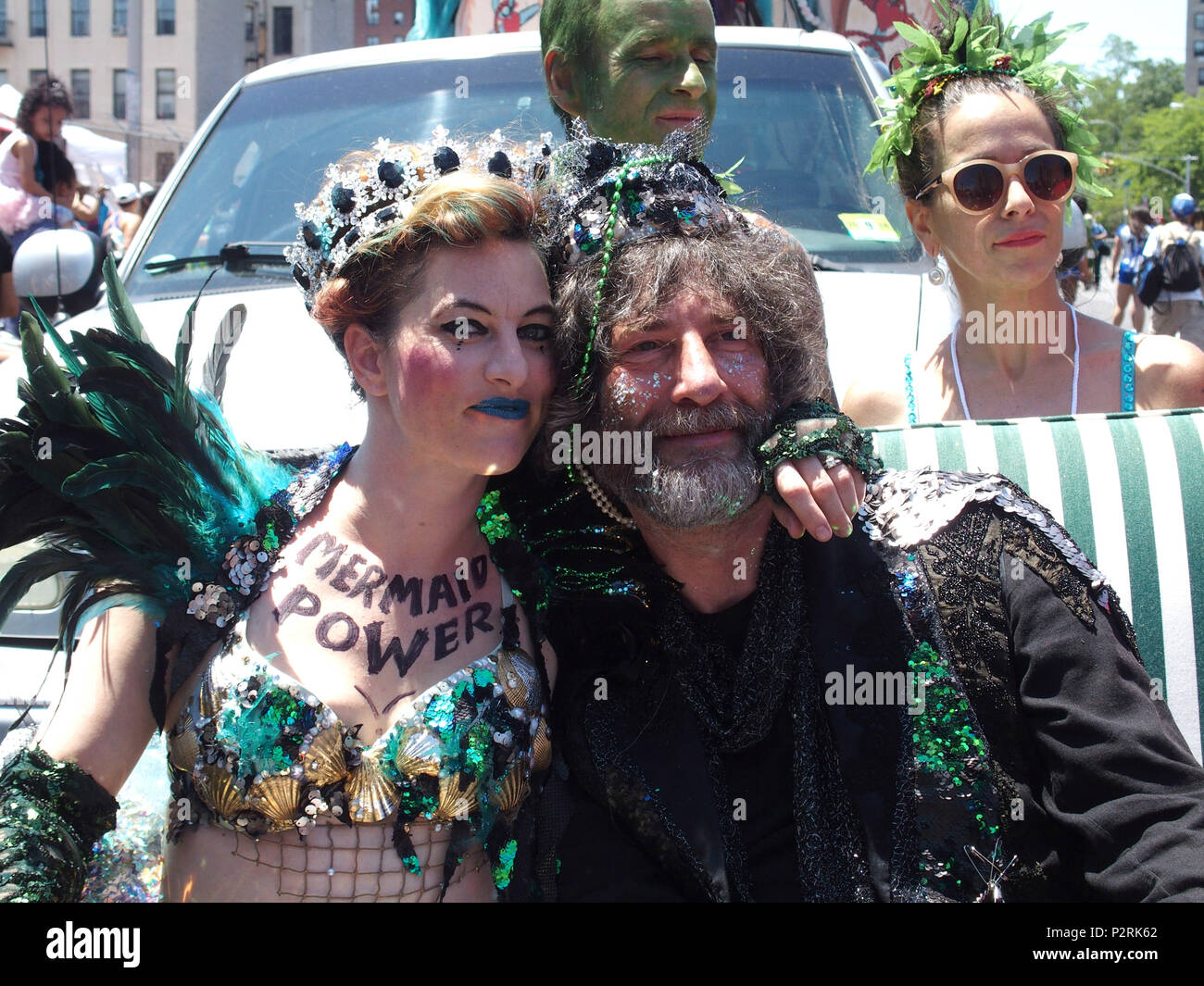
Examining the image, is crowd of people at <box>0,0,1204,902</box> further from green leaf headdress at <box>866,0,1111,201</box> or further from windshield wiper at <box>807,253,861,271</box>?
windshield wiper at <box>807,253,861,271</box>

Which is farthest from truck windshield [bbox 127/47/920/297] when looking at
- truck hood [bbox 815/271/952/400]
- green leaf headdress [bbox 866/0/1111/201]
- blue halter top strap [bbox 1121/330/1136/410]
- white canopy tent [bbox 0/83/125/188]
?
white canopy tent [bbox 0/83/125/188]

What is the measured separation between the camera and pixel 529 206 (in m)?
2.06

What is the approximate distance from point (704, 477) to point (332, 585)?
2.16 ft

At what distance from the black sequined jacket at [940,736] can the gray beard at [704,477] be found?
19 centimetres

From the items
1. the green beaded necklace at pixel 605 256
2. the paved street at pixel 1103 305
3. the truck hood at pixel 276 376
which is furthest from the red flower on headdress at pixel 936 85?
the paved street at pixel 1103 305

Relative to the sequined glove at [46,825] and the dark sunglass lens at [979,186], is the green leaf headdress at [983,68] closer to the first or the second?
the dark sunglass lens at [979,186]

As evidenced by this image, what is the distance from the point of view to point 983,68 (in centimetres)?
278

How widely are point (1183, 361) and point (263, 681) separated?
2076mm

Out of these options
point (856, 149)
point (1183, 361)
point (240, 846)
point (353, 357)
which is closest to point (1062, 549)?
point (1183, 361)

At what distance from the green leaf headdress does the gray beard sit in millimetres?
1213

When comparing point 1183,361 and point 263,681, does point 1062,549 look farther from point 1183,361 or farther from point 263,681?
point 263,681

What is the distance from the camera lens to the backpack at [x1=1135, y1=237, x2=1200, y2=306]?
1007cm

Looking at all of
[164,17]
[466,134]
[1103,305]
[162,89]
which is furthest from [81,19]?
[466,134]

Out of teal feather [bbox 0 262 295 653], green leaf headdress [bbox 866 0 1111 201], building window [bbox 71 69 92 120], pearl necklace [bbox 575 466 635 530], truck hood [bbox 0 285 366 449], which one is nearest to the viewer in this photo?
teal feather [bbox 0 262 295 653]
